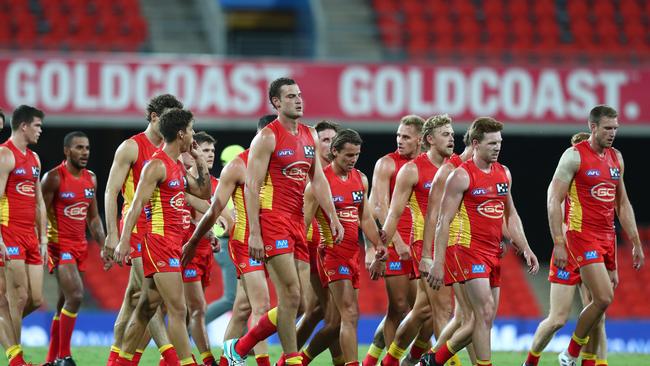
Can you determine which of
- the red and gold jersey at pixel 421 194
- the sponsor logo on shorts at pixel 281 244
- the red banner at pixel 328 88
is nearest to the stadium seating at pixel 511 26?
the red banner at pixel 328 88

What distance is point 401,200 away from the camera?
1059 centimetres

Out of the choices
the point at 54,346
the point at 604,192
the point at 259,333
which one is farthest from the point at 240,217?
the point at 604,192

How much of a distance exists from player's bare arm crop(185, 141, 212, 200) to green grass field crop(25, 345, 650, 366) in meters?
2.45

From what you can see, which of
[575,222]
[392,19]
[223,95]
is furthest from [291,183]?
[392,19]

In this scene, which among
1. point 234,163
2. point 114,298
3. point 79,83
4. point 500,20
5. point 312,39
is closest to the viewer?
point 234,163

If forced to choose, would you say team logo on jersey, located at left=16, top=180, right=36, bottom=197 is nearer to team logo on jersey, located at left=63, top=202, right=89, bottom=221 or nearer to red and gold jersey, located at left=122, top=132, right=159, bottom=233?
team logo on jersey, located at left=63, top=202, right=89, bottom=221

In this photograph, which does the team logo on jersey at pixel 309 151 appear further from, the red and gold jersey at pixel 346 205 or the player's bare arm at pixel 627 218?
the player's bare arm at pixel 627 218

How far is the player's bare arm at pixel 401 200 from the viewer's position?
10453 mm

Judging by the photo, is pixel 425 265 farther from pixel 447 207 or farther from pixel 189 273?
pixel 189 273

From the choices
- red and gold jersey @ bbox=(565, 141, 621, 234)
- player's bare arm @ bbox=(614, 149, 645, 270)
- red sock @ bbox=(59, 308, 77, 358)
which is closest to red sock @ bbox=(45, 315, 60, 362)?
red sock @ bbox=(59, 308, 77, 358)

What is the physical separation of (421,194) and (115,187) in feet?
9.43

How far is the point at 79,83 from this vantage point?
18.6 meters

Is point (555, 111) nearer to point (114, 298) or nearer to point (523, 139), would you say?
point (523, 139)

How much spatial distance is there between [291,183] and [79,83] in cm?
992
